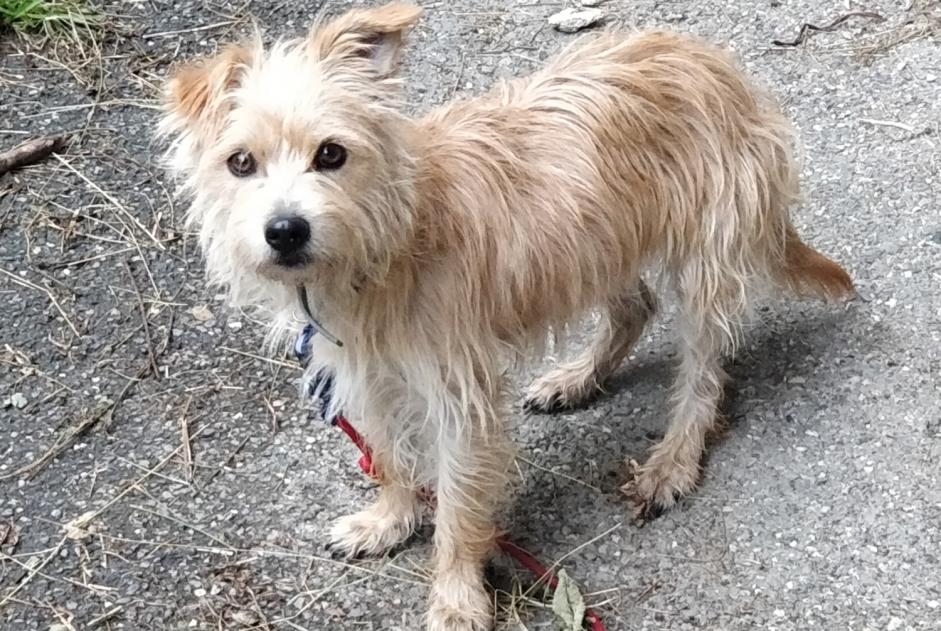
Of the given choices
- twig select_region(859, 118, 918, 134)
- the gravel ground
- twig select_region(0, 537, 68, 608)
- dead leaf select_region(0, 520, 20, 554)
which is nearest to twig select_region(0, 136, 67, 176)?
the gravel ground

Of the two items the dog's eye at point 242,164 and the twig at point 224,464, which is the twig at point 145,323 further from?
the dog's eye at point 242,164

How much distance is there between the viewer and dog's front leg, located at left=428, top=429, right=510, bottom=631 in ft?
10.5

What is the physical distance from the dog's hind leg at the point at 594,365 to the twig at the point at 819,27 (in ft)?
6.42

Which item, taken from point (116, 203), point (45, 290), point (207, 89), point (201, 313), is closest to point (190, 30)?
point (116, 203)

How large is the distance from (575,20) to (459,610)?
3.14m

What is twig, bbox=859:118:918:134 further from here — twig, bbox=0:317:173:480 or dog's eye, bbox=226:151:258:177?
dog's eye, bbox=226:151:258:177

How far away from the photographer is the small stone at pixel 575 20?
18.0 ft

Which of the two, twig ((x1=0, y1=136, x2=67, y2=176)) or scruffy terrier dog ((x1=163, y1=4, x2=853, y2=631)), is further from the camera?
twig ((x1=0, y1=136, x2=67, y2=176))

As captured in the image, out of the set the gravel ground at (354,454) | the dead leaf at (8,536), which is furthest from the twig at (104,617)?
the dead leaf at (8,536)

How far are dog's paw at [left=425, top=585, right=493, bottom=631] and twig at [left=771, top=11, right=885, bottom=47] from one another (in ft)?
10.1

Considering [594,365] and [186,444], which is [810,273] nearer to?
[594,365]

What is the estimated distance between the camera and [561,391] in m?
3.98

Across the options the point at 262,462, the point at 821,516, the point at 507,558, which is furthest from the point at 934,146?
the point at 262,462

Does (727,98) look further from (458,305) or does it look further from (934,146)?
(934,146)
